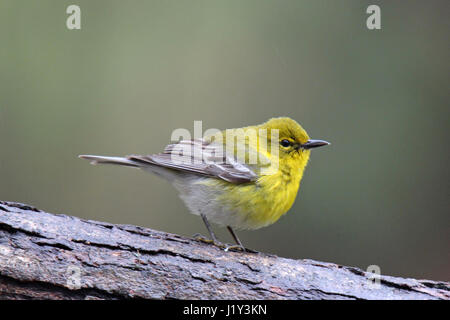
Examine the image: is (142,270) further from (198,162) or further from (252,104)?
(252,104)

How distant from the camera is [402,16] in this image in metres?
A: 7.14

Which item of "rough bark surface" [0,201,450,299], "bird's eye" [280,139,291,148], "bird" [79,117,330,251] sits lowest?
"rough bark surface" [0,201,450,299]

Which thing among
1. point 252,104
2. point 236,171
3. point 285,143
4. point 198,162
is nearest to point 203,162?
point 198,162

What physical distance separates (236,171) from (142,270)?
1317mm

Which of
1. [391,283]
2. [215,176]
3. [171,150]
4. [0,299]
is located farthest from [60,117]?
[391,283]

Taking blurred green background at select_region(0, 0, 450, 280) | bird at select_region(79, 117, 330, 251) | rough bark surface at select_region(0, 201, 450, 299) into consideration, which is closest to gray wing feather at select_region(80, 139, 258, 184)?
bird at select_region(79, 117, 330, 251)

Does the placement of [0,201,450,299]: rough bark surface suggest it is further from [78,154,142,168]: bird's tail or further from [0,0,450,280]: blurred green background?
[0,0,450,280]: blurred green background

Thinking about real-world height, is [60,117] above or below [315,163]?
above

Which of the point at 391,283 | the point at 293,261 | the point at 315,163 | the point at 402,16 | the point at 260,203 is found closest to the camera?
the point at 391,283

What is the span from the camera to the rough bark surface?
2668 mm

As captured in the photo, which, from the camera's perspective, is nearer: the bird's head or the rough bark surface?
the rough bark surface

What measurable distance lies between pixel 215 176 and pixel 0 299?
187 cm
